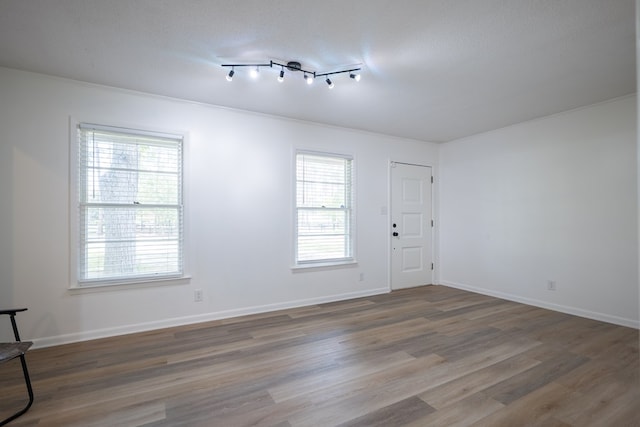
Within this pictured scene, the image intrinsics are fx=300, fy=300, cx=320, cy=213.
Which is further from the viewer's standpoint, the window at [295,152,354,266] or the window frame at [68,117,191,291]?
the window at [295,152,354,266]

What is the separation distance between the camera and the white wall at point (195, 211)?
2.79m

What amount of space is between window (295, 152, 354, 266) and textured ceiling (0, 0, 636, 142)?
1.00 metres

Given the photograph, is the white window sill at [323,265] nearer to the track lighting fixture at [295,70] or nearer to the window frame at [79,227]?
the window frame at [79,227]

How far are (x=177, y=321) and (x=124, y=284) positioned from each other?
2.27 feet

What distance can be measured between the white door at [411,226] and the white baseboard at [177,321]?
940mm

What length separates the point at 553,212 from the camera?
Answer: 13.0 feet

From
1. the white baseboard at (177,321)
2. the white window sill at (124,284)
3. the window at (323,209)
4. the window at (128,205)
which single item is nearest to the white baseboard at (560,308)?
the white baseboard at (177,321)

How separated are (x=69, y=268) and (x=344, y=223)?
3283 millimetres

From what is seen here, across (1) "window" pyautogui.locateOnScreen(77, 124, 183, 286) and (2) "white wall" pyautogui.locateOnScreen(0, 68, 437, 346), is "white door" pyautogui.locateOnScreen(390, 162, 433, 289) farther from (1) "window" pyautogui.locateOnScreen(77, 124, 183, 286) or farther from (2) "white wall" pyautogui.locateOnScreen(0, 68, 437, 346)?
(1) "window" pyautogui.locateOnScreen(77, 124, 183, 286)

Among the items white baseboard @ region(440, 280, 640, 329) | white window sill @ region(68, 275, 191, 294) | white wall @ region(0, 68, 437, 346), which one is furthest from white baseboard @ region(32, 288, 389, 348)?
white baseboard @ region(440, 280, 640, 329)

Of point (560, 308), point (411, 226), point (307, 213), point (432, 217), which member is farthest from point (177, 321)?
point (560, 308)

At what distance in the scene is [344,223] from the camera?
15.0 feet

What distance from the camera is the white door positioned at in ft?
16.4

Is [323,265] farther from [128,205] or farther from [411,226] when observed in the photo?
[128,205]
